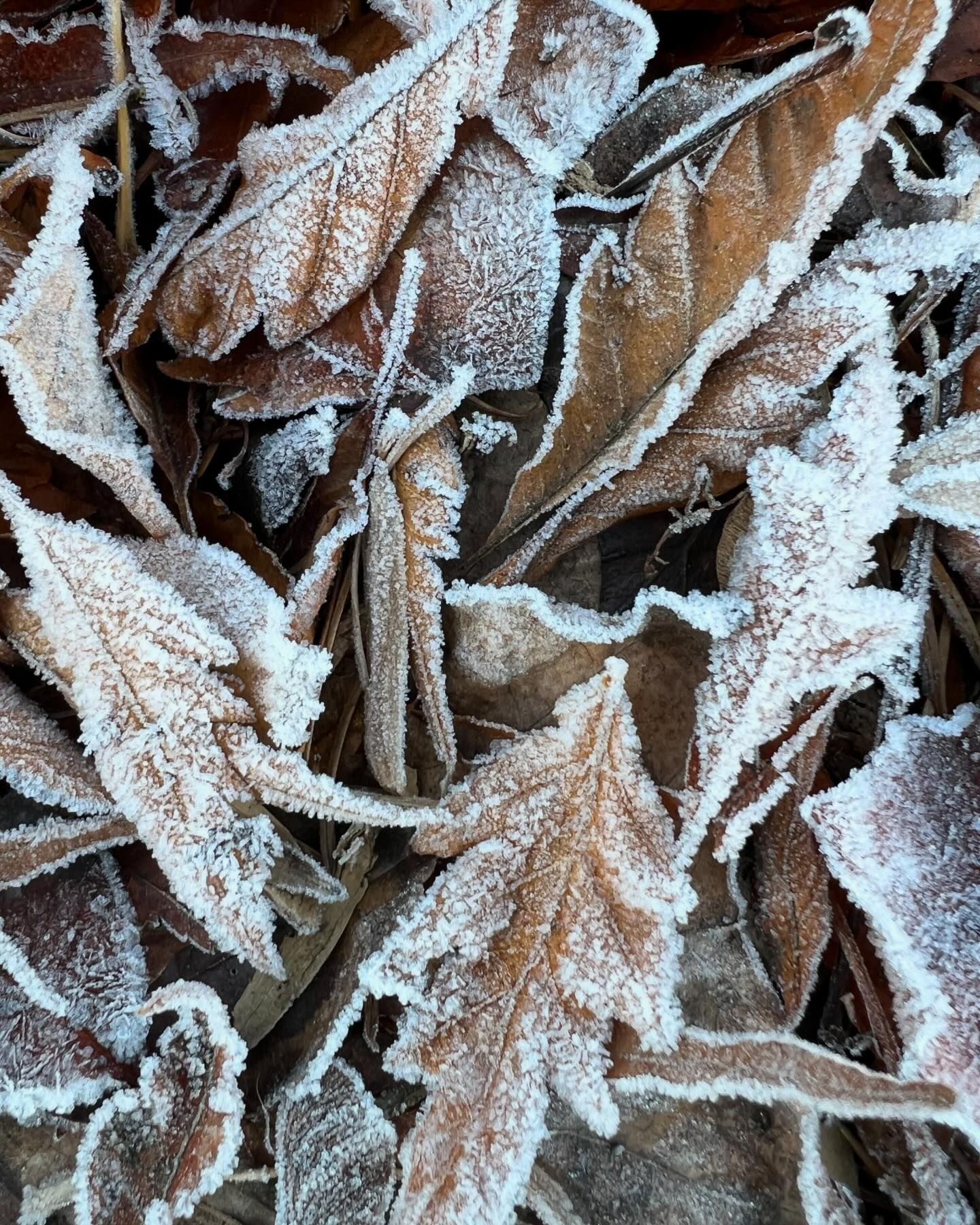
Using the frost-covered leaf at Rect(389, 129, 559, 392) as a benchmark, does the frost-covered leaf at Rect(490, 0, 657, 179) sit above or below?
above

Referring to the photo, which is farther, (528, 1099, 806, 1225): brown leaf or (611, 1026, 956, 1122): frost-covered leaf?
(528, 1099, 806, 1225): brown leaf

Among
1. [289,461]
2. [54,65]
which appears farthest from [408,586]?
[54,65]

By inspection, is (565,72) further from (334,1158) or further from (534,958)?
(334,1158)

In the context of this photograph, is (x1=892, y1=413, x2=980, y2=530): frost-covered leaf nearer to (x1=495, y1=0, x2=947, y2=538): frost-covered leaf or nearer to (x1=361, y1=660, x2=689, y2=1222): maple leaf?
(x1=495, y1=0, x2=947, y2=538): frost-covered leaf

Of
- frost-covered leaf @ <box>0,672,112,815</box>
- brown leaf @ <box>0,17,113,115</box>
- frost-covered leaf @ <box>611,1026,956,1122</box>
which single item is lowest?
frost-covered leaf @ <box>0,672,112,815</box>

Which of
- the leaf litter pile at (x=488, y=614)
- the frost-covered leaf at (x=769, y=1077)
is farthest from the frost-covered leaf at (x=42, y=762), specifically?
the frost-covered leaf at (x=769, y=1077)

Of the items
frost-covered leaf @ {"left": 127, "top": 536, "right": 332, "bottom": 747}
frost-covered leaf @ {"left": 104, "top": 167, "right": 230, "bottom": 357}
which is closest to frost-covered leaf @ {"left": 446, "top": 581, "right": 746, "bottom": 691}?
frost-covered leaf @ {"left": 127, "top": 536, "right": 332, "bottom": 747}
